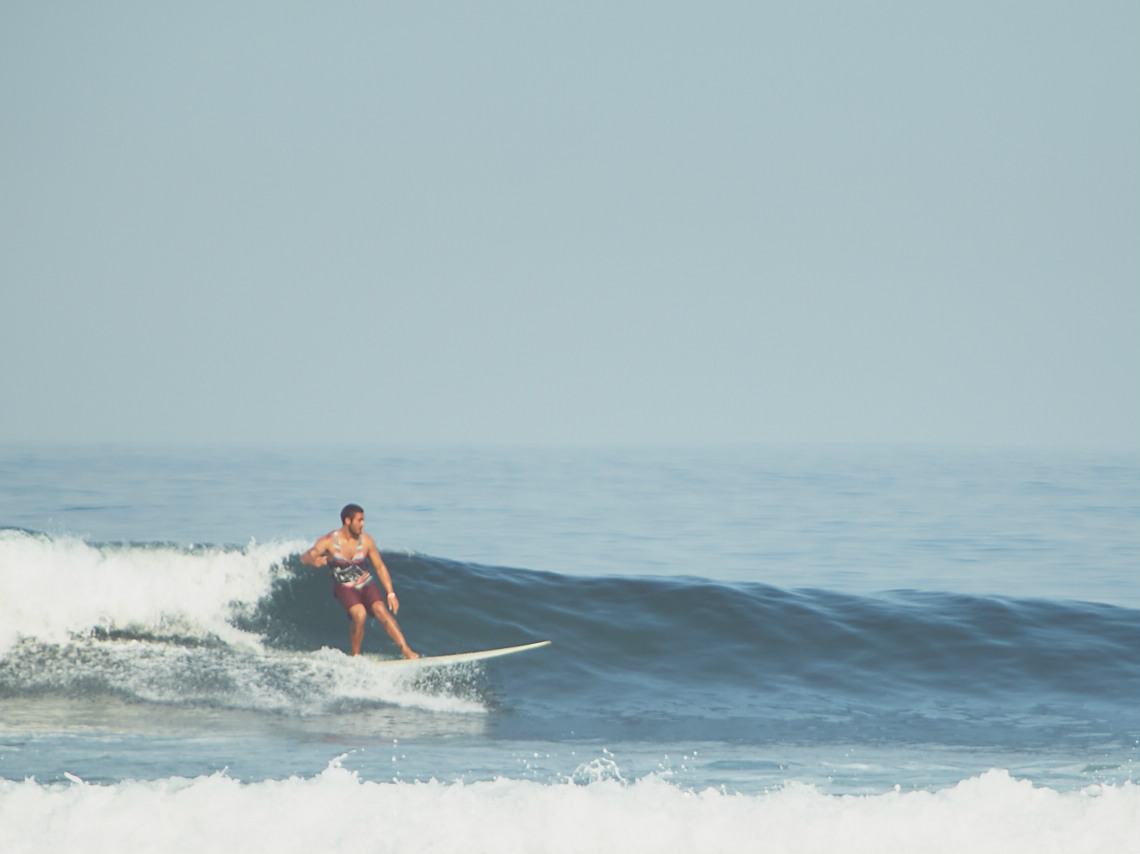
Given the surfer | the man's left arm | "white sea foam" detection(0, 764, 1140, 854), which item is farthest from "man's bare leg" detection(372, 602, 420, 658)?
"white sea foam" detection(0, 764, 1140, 854)

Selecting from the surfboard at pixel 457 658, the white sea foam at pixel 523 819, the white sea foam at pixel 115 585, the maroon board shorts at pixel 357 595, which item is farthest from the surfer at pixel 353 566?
the white sea foam at pixel 523 819

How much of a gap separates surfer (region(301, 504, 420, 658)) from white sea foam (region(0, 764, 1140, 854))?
169 inches

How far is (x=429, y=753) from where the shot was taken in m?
8.16

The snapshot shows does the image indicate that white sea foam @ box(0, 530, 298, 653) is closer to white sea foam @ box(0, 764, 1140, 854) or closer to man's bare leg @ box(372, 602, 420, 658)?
man's bare leg @ box(372, 602, 420, 658)

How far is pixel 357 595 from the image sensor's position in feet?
36.4

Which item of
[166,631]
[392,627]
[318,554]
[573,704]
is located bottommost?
[573,704]

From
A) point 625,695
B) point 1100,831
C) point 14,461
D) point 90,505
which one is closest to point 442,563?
point 625,695

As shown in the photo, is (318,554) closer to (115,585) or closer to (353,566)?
(353,566)

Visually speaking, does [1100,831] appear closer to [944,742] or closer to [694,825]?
[694,825]

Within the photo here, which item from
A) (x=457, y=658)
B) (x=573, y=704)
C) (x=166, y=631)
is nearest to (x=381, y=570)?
(x=457, y=658)

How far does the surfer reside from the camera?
10.9 meters

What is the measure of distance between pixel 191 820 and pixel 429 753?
89.1 inches

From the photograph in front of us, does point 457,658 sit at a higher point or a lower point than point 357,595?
lower

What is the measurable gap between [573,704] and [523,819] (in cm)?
427
